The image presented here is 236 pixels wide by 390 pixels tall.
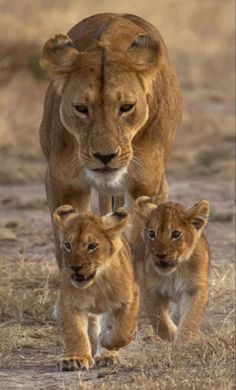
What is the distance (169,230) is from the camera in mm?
7598

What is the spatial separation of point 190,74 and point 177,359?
13.5m

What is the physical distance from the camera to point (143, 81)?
782 centimetres

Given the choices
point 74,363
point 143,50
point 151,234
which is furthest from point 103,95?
point 74,363

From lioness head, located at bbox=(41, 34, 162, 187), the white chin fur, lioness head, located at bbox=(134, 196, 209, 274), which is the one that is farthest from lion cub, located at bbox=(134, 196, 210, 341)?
lioness head, located at bbox=(41, 34, 162, 187)

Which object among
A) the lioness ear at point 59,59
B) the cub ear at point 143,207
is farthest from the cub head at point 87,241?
the lioness ear at point 59,59

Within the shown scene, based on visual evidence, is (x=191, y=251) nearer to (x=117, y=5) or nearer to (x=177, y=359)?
(x=177, y=359)

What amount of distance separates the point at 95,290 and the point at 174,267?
63cm

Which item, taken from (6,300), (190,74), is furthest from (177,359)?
(190,74)

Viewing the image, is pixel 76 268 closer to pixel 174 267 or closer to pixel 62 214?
pixel 62 214

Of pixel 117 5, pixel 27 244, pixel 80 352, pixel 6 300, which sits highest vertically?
pixel 80 352

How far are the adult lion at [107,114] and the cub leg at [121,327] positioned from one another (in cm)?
74

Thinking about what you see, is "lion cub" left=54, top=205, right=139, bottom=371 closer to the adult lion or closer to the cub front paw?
the cub front paw

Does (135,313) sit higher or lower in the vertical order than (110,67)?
lower

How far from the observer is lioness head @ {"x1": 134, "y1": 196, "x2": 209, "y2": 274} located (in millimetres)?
7551
